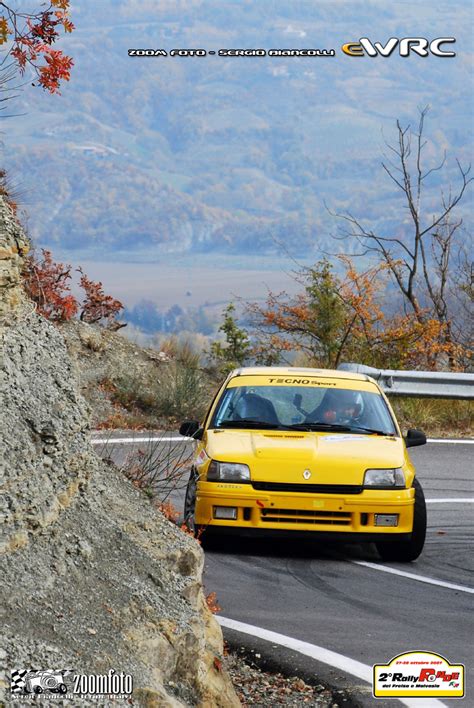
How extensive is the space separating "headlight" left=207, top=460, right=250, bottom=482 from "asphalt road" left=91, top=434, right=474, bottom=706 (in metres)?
0.68

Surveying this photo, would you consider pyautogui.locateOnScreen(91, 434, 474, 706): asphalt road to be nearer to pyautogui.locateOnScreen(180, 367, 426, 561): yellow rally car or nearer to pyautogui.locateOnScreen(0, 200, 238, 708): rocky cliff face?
pyautogui.locateOnScreen(180, 367, 426, 561): yellow rally car

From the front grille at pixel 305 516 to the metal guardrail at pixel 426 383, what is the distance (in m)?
7.65

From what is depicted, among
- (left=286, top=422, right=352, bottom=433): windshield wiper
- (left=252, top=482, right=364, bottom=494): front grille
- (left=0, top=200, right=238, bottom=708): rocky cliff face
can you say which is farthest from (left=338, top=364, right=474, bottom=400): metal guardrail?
(left=0, top=200, right=238, bottom=708): rocky cliff face

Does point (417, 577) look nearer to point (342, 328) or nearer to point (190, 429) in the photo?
point (190, 429)

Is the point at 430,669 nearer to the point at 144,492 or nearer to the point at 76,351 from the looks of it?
the point at 144,492

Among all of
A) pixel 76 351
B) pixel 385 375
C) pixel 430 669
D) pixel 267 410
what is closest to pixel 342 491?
pixel 267 410

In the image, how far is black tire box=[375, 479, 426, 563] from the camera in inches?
409

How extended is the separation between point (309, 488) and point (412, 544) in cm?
106

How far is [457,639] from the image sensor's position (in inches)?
314

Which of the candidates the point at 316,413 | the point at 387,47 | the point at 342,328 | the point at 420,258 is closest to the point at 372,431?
the point at 316,413

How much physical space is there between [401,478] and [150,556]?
4.43 meters

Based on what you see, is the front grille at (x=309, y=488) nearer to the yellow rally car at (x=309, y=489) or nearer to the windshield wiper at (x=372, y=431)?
the yellow rally car at (x=309, y=489)

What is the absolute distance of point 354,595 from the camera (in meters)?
9.20

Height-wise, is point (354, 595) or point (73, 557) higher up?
point (73, 557)
